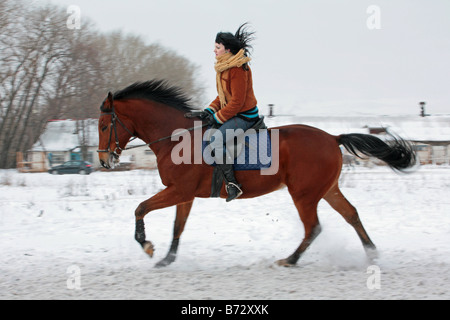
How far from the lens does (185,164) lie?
5.58 metres

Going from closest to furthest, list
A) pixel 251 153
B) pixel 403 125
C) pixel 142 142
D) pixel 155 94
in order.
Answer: pixel 251 153, pixel 155 94, pixel 142 142, pixel 403 125

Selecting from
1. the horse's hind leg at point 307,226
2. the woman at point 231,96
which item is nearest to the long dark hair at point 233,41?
the woman at point 231,96

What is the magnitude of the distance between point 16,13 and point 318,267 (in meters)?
27.4

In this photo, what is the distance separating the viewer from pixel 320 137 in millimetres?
5863

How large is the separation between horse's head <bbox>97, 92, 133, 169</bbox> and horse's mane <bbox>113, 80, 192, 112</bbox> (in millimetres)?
253

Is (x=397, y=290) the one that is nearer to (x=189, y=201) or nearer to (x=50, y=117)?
(x=189, y=201)

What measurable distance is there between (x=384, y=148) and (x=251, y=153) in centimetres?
198

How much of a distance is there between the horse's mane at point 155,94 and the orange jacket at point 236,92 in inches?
23.6

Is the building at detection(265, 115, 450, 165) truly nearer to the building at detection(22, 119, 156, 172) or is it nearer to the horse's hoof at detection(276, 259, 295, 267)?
the building at detection(22, 119, 156, 172)

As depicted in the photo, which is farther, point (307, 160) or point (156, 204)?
point (307, 160)

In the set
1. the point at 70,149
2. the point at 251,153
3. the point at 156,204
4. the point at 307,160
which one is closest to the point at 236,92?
the point at 251,153

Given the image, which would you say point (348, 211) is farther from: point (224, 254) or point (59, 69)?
point (59, 69)

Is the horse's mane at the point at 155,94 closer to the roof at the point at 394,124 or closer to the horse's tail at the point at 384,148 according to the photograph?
the horse's tail at the point at 384,148
